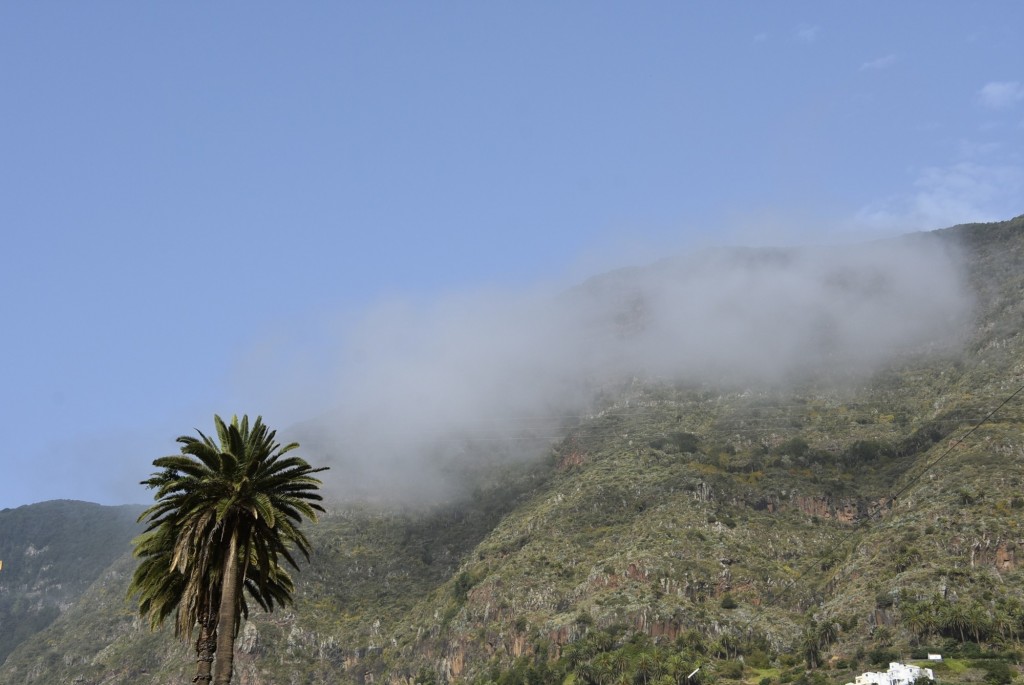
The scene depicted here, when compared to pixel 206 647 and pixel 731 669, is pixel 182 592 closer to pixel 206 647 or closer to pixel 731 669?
pixel 206 647

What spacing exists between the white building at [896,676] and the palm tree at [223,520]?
116 metres

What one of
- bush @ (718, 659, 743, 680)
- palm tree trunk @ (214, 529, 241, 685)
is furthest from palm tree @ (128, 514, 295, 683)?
bush @ (718, 659, 743, 680)

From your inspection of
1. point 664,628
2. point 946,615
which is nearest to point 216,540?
point 946,615

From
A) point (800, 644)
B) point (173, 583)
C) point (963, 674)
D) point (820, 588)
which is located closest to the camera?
point (173, 583)

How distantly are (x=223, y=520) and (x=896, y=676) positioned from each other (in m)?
120

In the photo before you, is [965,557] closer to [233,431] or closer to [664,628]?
[664,628]

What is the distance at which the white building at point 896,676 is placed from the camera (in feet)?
473

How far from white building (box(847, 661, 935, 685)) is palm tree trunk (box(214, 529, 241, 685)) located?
389ft

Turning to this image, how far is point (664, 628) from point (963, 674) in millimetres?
57095

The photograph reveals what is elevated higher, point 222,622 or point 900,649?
point 222,622

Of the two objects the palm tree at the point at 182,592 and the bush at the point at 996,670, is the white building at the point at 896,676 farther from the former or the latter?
the palm tree at the point at 182,592

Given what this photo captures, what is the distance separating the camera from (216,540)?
50.8 metres

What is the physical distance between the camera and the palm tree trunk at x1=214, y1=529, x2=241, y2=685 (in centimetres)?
4782

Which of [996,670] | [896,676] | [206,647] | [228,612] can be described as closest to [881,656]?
[896,676]
